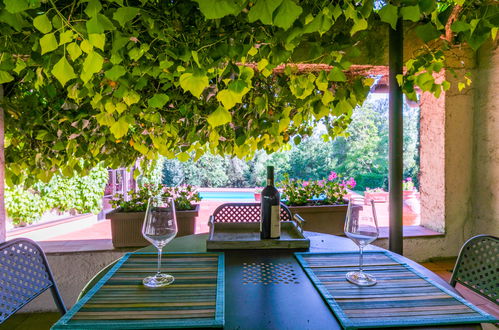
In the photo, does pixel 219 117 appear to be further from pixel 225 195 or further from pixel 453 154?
pixel 225 195

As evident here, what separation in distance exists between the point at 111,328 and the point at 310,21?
37.5 inches

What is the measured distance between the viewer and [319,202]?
250cm

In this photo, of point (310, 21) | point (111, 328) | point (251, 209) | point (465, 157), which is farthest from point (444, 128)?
point (111, 328)

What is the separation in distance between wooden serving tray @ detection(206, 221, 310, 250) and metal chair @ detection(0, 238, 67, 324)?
0.53m

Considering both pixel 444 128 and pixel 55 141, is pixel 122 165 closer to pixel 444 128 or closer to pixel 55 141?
pixel 55 141

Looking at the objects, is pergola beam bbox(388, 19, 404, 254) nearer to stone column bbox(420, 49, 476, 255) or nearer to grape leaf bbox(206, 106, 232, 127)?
stone column bbox(420, 49, 476, 255)

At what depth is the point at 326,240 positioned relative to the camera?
1274 millimetres

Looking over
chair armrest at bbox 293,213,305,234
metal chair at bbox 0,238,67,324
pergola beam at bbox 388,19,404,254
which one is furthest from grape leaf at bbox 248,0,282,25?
pergola beam at bbox 388,19,404,254

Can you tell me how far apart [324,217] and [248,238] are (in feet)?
4.22

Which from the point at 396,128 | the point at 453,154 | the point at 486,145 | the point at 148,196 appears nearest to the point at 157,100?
the point at 148,196

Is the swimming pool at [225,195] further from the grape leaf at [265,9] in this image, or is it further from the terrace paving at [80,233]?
the grape leaf at [265,9]

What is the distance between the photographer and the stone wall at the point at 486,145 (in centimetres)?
228

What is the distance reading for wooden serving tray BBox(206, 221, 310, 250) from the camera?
1.14 meters

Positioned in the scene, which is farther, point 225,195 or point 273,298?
point 225,195
